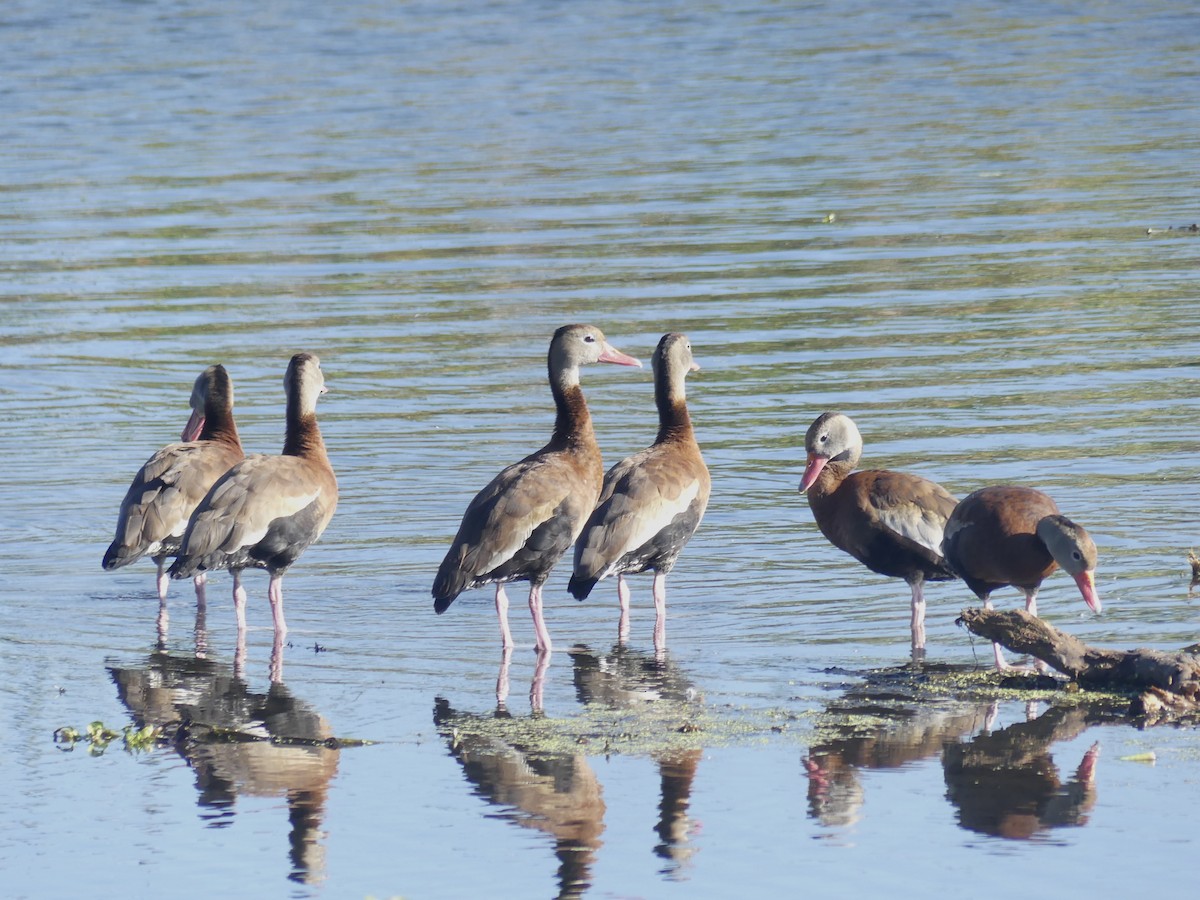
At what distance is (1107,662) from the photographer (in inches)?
341

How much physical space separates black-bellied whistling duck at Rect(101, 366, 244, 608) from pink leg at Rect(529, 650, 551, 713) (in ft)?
7.55

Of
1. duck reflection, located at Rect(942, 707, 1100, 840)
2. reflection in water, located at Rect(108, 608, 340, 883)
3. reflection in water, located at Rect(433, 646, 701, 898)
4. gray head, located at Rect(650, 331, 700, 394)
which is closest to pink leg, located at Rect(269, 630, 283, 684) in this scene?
reflection in water, located at Rect(108, 608, 340, 883)

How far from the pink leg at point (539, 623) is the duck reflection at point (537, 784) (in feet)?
4.00

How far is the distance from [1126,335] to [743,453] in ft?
15.4

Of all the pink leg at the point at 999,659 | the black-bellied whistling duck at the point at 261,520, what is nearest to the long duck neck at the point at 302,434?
the black-bellied whistling duck at the point at 261,520

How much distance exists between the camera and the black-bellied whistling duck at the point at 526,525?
10.1 metres

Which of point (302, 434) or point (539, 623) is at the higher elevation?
point (302, 434)

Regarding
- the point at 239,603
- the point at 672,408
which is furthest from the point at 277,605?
the point at 672,408

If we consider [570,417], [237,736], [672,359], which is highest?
[672,359]

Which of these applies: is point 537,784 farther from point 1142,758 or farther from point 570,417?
point 570,417

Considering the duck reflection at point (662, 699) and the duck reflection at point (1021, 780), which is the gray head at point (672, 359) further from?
the duck reflection at point (1021, 780)

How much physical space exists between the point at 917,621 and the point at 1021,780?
7.61 feet

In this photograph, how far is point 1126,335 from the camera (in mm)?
17609

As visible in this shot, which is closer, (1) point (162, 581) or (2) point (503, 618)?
(2) point (503, 618)
